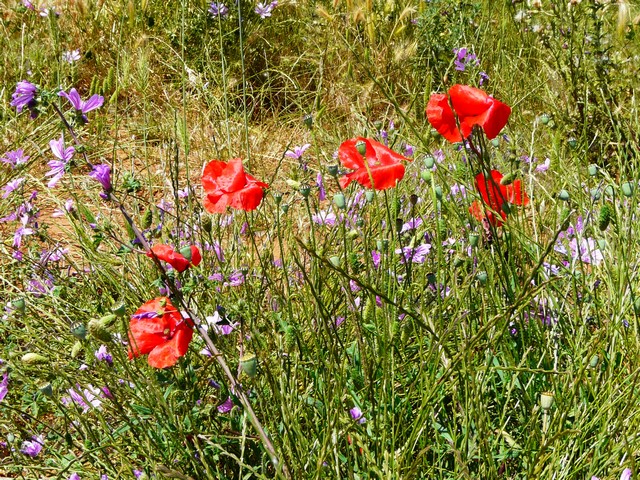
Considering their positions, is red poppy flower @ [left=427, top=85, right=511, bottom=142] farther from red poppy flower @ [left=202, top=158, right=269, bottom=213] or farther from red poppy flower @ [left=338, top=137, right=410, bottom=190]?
red poppy flower @ [left=202, top=158, right=269, bottom=213]

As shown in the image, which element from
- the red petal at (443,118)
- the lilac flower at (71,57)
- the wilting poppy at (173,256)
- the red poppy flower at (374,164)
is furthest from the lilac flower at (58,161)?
the lilac flower at (71,57)

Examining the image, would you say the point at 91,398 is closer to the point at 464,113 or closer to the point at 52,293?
the point at 52,293

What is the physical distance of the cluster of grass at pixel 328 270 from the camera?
135cm

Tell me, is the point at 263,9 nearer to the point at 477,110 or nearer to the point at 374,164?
the point at 374,164

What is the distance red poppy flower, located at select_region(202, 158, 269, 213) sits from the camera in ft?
5.04

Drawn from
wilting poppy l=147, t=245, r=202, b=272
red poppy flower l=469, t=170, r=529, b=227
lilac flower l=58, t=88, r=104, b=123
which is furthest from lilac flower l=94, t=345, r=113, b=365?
red poppy flower l=469, t=170, r=529, b=227

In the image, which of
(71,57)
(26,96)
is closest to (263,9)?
(71,57)

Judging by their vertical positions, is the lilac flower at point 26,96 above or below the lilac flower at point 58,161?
above

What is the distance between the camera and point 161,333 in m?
1.35

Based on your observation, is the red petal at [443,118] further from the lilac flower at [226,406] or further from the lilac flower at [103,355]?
the lilac flower at [103,355]

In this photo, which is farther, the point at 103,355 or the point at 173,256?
the point at 103,355

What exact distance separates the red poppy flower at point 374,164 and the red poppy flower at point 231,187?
0.18 m

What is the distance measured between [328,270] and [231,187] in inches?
10.6

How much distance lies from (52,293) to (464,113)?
989mm
